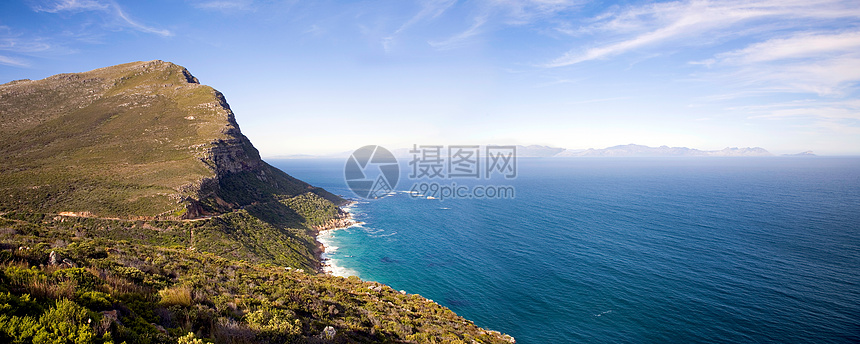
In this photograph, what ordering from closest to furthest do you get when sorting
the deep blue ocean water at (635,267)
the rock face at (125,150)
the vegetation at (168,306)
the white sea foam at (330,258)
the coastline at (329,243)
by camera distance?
the vegetation at (168,306) → the deep blue ocean water at (635,267) → the rock face at (125,150) → the white sea foam at (330,258) → the coastline at (329,243)

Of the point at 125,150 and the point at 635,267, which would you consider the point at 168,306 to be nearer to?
the point at 635,267

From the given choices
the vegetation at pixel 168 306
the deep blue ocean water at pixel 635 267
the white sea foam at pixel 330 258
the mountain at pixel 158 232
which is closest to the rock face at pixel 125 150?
the mountain at pixel 158 232

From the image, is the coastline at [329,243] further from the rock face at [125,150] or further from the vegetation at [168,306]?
the vegetation at [168,306]

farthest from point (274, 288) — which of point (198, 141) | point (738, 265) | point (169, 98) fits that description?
point (169, 98)

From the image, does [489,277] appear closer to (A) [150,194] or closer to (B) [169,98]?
(A) [150,194]

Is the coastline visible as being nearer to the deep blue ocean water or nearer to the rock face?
the deep blue ocean water

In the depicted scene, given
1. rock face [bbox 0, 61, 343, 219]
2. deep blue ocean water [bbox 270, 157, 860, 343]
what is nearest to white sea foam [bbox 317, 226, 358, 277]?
deep blue ocean water [bbox 270, 157, 860, 343]
